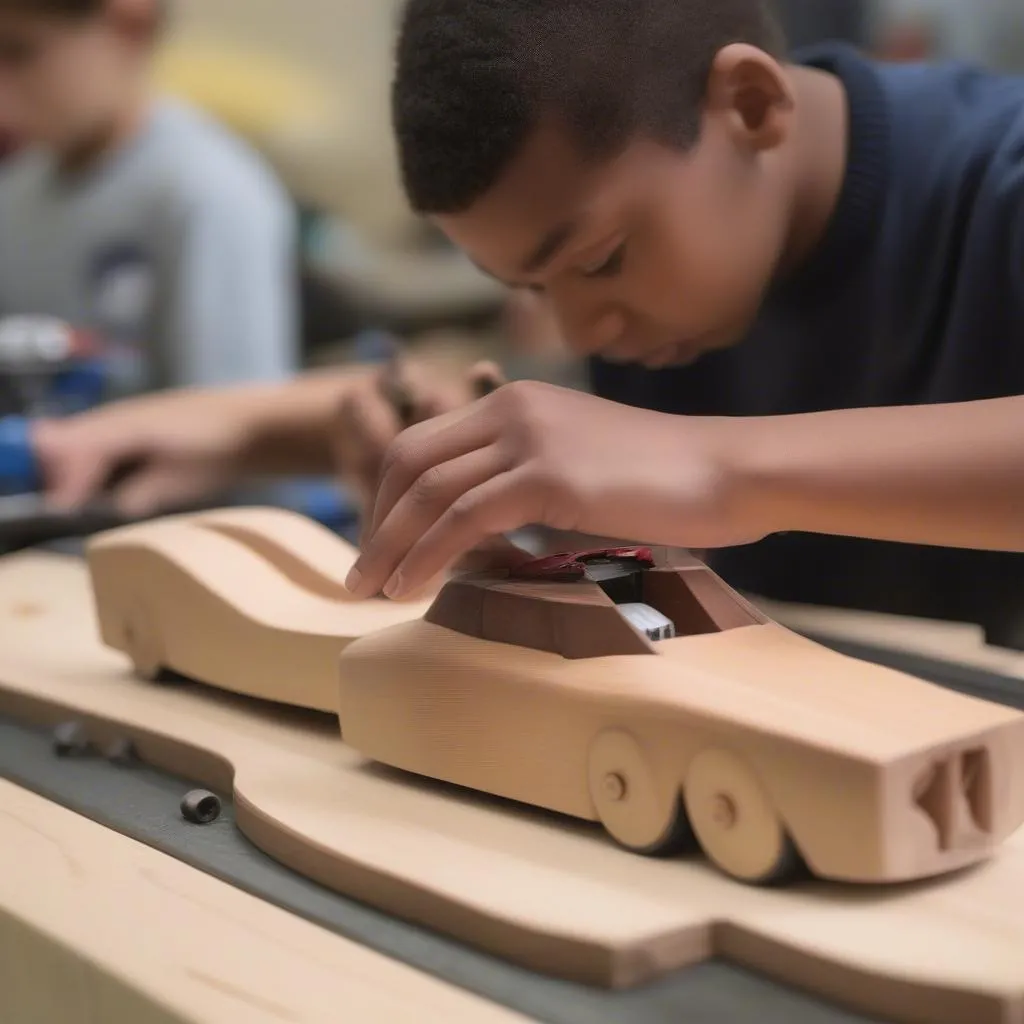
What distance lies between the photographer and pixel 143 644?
26.8 inches

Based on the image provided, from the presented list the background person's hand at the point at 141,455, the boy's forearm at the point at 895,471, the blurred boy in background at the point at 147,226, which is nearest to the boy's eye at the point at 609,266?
the boy's forearm at the point at 895,471

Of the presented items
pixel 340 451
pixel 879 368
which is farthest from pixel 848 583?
pixel 340 451

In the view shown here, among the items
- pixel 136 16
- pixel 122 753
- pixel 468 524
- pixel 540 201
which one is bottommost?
pixel 122 753

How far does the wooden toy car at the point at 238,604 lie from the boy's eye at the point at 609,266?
0.17 m

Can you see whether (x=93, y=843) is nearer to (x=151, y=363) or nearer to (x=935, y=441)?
(x=935, y=441)

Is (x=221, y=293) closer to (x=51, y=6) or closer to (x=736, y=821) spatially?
(x=51, y=6)

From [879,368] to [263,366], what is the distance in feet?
3.60

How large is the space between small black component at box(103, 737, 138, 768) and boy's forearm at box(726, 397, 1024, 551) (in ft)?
0.95

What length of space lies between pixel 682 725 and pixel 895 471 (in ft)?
0.42

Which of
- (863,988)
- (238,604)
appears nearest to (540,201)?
(238,604)

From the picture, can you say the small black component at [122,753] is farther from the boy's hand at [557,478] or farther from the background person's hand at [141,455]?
the background person's hand at [141,455]

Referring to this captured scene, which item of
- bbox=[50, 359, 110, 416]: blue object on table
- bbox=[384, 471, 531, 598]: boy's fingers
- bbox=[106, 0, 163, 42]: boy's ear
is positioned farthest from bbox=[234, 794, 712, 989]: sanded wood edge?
bbox=[106, 0, 163, 42]: boy's ear

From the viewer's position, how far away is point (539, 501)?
480 mm

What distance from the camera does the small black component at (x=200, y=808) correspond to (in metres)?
0.50
